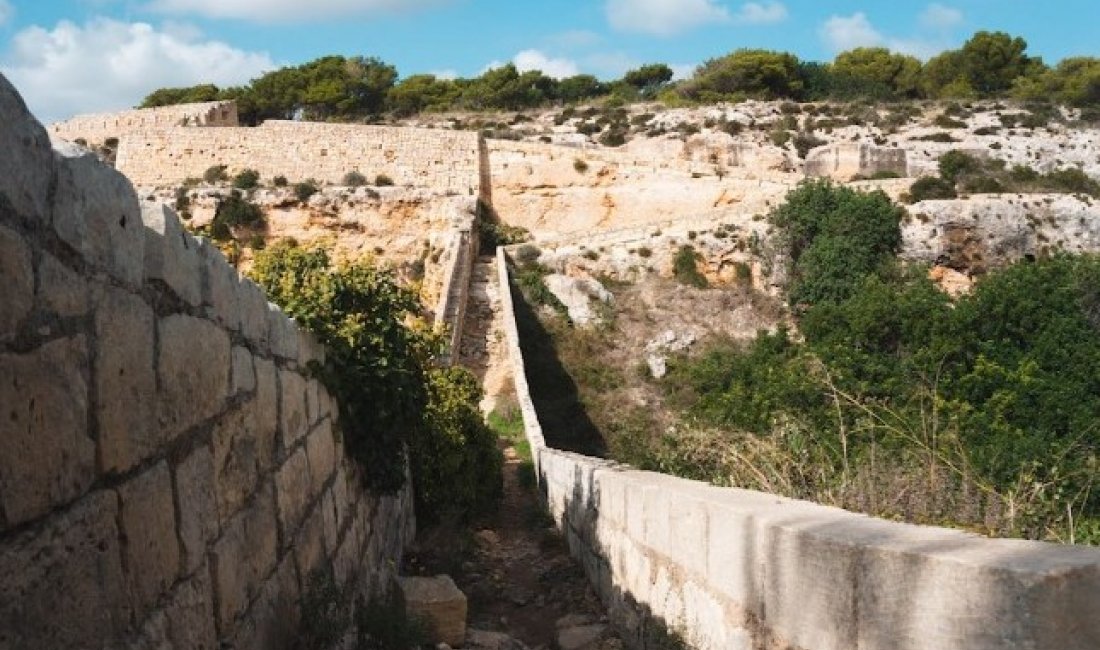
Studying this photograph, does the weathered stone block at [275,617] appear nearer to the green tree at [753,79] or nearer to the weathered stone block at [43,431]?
the weathered stone block at [43,431]

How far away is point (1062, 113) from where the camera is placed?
44.9 meters

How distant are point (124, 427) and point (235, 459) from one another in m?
0.97

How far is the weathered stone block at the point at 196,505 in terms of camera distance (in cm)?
249

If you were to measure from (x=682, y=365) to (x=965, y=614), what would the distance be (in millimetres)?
20245

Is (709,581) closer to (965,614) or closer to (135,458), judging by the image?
(965,614)

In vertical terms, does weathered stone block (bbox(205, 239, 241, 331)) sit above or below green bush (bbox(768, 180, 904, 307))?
above

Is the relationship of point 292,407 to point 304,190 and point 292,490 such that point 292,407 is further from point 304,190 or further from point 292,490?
point 304,190

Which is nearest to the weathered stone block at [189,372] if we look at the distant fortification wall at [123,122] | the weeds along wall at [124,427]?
the weeds along wall at [124,427]

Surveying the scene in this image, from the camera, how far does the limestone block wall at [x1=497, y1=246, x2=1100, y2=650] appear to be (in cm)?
200

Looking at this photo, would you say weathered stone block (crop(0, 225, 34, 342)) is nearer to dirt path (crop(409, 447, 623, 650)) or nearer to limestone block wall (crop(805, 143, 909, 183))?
dirt path (crop(409, 447, 623, 650))

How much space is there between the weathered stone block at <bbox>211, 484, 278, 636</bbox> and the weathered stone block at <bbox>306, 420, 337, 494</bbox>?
942mm

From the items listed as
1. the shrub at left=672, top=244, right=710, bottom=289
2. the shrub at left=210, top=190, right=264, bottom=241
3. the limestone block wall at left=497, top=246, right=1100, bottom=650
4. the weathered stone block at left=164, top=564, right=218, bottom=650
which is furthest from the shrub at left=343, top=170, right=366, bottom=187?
the weathered stone block at left=164, top=564, right=218, bottom=650

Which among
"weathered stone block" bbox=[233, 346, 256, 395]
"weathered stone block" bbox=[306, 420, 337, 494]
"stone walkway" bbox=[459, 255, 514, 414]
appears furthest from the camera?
"stone walkway" bbox=[459, 255, 514, 414]

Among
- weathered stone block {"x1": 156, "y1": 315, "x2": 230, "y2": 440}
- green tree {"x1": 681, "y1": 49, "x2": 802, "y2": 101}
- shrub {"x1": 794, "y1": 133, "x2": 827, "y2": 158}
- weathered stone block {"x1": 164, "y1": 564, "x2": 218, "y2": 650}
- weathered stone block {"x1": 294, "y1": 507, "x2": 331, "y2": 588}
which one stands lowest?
weathered stone block {"x1": 294, "y1": 507, "x2": 331, "y2": 588}
